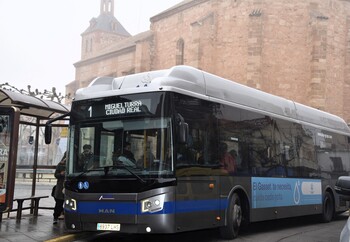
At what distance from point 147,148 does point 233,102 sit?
2668mm

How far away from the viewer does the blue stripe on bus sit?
7.82 m

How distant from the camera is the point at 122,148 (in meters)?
8.11

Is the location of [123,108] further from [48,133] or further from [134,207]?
[48,133]

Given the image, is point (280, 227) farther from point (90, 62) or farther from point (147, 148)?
point (90, 62)

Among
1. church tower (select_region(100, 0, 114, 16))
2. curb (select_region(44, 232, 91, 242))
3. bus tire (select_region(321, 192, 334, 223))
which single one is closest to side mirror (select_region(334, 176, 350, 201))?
curb (select_region(44, 232, 91, 242))

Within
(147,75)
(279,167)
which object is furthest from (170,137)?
(279,167)

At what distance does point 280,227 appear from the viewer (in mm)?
12305

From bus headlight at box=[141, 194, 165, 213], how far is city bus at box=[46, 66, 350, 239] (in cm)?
2

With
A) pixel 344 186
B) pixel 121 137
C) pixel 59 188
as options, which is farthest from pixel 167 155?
pixel 59 188

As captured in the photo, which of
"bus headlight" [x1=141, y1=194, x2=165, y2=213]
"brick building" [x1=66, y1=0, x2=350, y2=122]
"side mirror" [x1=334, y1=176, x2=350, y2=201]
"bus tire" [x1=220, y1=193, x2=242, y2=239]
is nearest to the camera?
"side mirror" [x1=334, y1=176, x2=350, y2=201]

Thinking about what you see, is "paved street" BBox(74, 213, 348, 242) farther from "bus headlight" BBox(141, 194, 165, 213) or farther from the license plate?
"bus headlight" BBox(141, 194, 165, 213)

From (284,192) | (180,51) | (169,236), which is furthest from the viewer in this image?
(180,51)

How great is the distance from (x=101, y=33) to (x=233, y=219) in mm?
77766

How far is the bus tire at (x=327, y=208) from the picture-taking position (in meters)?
13.5
